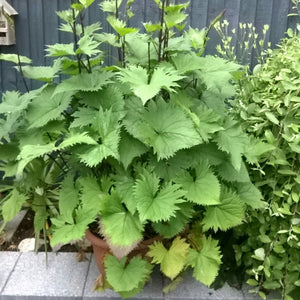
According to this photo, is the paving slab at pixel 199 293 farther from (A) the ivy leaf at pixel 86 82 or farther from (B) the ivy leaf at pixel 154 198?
(A) the ivy leaf at pixel 86 82

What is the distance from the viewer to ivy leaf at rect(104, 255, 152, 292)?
5.42 ft

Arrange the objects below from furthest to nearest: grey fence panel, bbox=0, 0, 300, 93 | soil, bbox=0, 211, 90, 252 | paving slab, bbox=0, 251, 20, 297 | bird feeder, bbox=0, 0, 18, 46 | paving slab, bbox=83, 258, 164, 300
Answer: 1. grey fence panel, bbox=0, 0, 300, 93
2. bird feeder, bbox=0, 0, 18, 46
3. soil, bbox=0, 211, 90, 252
4. paving slab, bbox=0, 251, 20, 297
5. paving slab, bbox=83, 258, 164, 300

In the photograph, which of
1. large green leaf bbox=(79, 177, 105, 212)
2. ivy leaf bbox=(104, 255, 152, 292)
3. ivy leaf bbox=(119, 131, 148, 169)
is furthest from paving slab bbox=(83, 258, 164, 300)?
ivy leaf bbox=(119, 131, 148, 169)

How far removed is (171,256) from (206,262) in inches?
6.1

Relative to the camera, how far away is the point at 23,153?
151cm

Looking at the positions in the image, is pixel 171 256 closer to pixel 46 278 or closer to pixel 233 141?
pixel 233 141

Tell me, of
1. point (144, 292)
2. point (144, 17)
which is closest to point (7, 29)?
point (144, 17)

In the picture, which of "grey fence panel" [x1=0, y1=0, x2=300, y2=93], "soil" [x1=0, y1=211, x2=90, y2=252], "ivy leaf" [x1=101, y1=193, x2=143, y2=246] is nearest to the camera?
"ivy leaf" [x1=101, y1=193, x2=143, y2=246]

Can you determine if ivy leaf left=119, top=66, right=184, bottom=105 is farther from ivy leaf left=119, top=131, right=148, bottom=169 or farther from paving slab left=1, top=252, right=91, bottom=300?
paving slab left=1, top=252, right=91, bottom=300

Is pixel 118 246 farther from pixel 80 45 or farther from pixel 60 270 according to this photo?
pixel 80 45

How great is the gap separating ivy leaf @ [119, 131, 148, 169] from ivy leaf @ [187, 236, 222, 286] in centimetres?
50

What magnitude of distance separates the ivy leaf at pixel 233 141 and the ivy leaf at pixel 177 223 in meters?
0.27

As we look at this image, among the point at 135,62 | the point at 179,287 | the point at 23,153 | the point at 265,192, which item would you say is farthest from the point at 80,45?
the point at 179,287

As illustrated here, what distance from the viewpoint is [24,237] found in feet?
8.02
